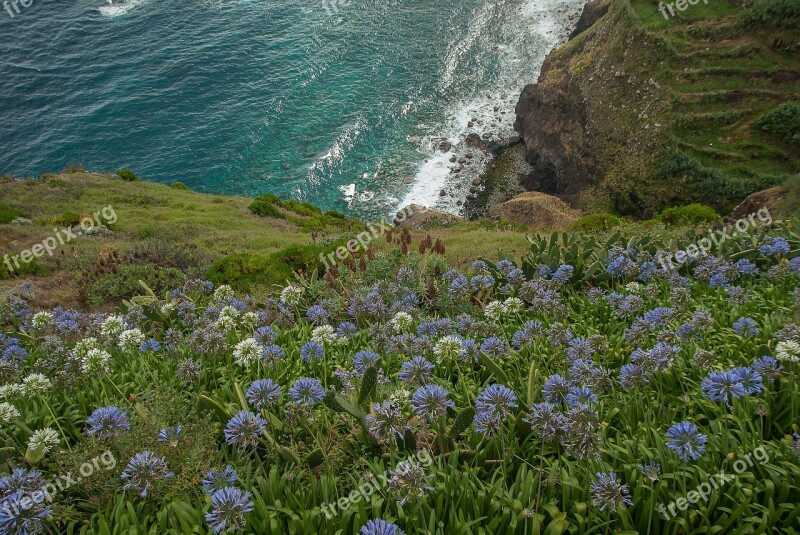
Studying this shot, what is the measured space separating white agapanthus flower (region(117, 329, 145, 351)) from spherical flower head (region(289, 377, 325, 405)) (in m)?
2.92

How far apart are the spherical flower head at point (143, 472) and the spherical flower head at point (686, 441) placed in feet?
12.6

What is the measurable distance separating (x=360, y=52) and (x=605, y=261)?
163ft

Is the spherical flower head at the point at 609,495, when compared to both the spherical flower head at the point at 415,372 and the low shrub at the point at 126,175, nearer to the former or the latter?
the spherical flower head at the point at 415,372

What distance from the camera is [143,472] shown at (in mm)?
4246

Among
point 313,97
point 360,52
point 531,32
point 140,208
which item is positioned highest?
point 531,32

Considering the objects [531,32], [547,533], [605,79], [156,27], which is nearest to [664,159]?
[605,79]

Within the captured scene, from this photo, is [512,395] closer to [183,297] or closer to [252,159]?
[183,297]

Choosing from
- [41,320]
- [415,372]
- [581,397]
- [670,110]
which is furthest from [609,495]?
[670,110]

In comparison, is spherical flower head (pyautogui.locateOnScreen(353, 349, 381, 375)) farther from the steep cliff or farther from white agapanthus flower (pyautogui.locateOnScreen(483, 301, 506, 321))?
the steep cliff

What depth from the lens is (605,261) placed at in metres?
8.32

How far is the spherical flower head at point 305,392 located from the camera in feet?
15.8

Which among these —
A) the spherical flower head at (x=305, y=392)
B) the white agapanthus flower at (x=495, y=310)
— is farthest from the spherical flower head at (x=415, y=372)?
the white agapanthus flower at (x=495, y=310)

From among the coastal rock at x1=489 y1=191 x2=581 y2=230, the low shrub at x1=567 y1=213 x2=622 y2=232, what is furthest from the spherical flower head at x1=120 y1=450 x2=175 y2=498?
the coastal rock at x1=489 y1=191 x2=581 y2=230

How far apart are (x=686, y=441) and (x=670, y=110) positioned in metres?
38.1
